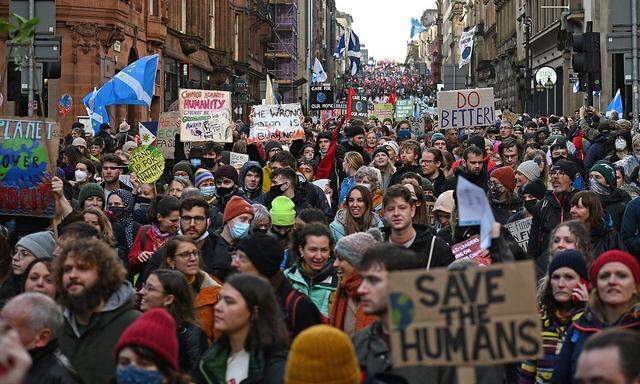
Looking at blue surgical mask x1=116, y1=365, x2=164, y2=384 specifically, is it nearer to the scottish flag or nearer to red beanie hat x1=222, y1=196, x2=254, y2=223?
red beanie hat x1=222, y1=196, x2=254, y2=223

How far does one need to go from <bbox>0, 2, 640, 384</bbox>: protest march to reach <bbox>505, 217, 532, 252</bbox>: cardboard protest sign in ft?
0.06

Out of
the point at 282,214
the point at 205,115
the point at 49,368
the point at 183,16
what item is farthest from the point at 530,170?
the point at 183,16

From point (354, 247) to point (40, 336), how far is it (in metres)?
2.21

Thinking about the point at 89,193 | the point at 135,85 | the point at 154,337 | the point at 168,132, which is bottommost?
the point at 154,337

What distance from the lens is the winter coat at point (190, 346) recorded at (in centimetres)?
686

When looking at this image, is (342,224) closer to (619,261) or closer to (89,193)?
(89,193)

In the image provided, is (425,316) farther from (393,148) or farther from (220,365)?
(393,148)

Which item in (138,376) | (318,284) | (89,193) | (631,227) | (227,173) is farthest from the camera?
(227,173)

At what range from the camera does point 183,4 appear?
4712cm

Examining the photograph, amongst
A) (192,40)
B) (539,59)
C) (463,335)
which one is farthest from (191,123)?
(539,59)

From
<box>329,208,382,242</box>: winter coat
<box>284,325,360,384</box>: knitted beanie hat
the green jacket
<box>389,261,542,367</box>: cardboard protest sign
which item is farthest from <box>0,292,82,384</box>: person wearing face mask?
<box>329,208,382,242</box>: winter coat

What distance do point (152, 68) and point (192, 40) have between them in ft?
91.9

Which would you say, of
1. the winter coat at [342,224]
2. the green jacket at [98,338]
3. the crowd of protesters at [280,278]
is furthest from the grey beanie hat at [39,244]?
the winter coat at [342,224]

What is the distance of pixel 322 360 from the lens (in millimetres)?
4773
